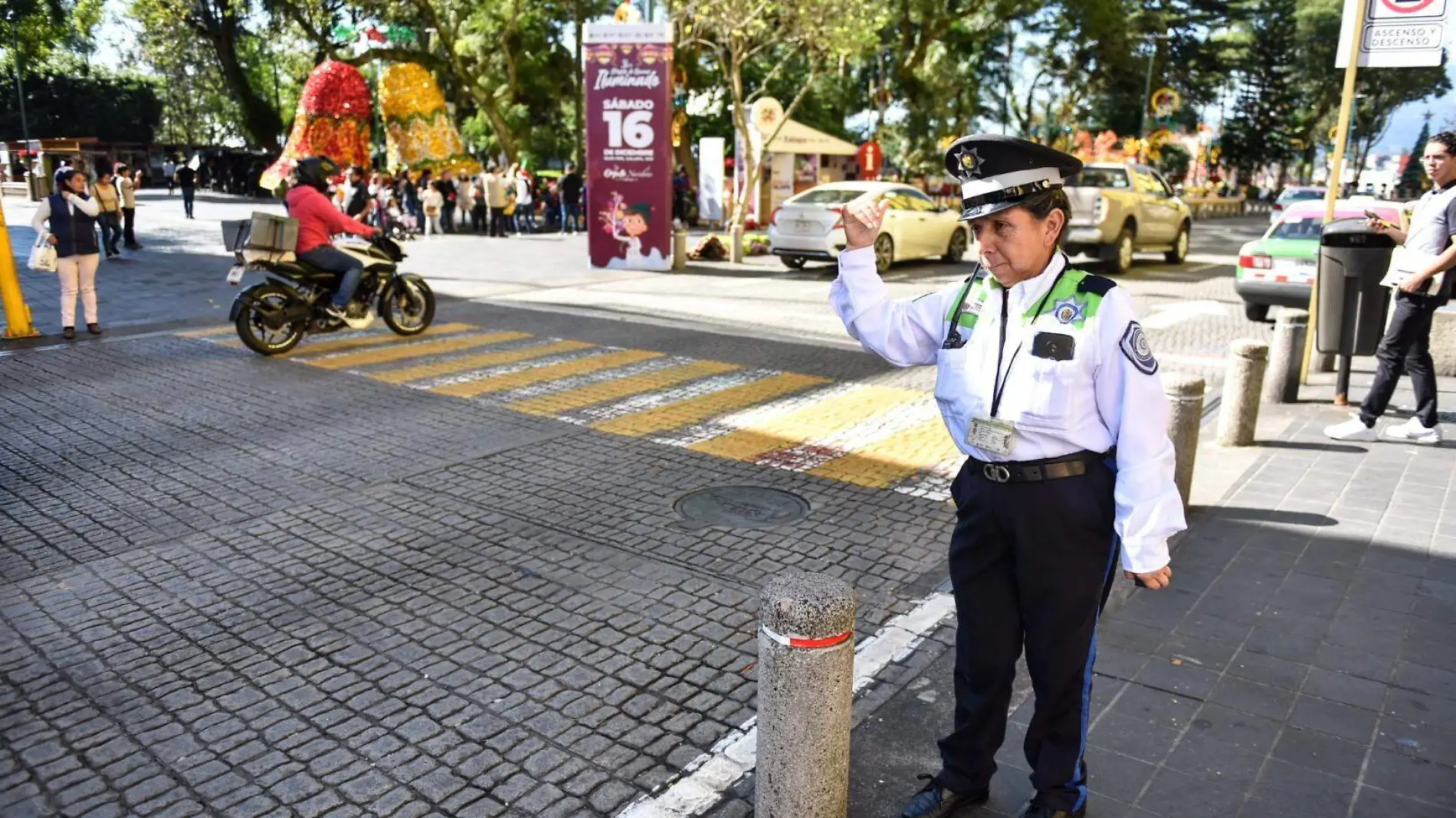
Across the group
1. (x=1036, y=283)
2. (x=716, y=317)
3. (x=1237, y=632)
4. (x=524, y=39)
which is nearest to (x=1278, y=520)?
(x=1237, y=632)

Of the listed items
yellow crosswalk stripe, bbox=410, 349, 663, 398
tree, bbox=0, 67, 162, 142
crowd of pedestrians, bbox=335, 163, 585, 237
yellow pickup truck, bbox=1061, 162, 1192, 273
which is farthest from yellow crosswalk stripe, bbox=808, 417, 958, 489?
tree, bbox=0, 67, 162, 142

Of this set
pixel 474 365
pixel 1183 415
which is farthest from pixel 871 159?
pixel 1183 415

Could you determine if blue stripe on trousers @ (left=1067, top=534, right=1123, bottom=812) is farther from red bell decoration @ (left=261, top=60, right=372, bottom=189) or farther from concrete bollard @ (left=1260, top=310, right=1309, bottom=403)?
red bell decoration @ (left=261, top=60, right=372, bottom=189)

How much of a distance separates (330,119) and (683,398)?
28.5 meters

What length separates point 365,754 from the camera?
342 centimetres

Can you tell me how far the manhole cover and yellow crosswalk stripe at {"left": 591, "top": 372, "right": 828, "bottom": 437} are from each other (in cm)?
145

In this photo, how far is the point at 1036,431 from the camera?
266 centimetres

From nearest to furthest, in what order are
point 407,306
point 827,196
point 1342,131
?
point 1342,131
point 407,306
point 827,196

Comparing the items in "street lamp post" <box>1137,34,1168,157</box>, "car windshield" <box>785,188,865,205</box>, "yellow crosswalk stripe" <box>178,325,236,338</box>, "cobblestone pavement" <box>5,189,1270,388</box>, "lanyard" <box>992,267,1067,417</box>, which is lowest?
"yellow crosswalk stripe" <box>178,325,236,338</box>

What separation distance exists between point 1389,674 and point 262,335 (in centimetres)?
964

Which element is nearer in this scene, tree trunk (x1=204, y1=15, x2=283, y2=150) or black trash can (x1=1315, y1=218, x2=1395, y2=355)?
black trash can (x1=1315, y1=218, x2=1395, y2=355)

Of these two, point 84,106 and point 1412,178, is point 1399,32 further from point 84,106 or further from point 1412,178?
point 1412,178

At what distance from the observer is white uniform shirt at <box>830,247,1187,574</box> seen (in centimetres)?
260

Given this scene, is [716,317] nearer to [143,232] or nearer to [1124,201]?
[1124,201]
